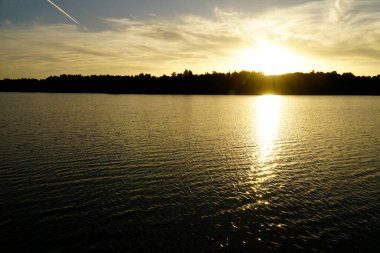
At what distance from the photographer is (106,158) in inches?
1674

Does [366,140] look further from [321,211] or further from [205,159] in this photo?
[321,211]

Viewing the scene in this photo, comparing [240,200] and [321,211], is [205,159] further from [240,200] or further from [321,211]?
[321,211]

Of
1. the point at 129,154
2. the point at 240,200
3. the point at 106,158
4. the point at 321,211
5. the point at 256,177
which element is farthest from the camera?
the point at 129,154

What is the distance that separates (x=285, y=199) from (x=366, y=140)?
42861mm

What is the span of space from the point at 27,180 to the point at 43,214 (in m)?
9.57

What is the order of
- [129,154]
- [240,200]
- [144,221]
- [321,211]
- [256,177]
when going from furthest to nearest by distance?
1. [129,154]
2. [256,177]
3. [240,200]
4. [321,211]
5. [144,221]

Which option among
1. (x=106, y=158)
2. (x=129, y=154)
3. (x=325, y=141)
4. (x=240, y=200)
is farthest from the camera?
(x=325, y=141)

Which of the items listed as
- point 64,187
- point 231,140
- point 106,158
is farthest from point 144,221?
point 231,140

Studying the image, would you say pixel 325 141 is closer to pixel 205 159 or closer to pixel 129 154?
pixel 205 159

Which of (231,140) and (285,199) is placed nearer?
(285,199)

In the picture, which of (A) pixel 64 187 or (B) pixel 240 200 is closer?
(B) pixel 240 200

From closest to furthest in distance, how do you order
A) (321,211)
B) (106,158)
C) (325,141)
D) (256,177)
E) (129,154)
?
(321,211) < (256,177) < (106,158) < (129,154) < (325,141)

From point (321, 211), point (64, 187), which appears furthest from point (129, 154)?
point (321, 211)

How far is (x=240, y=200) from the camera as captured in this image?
28.7m
